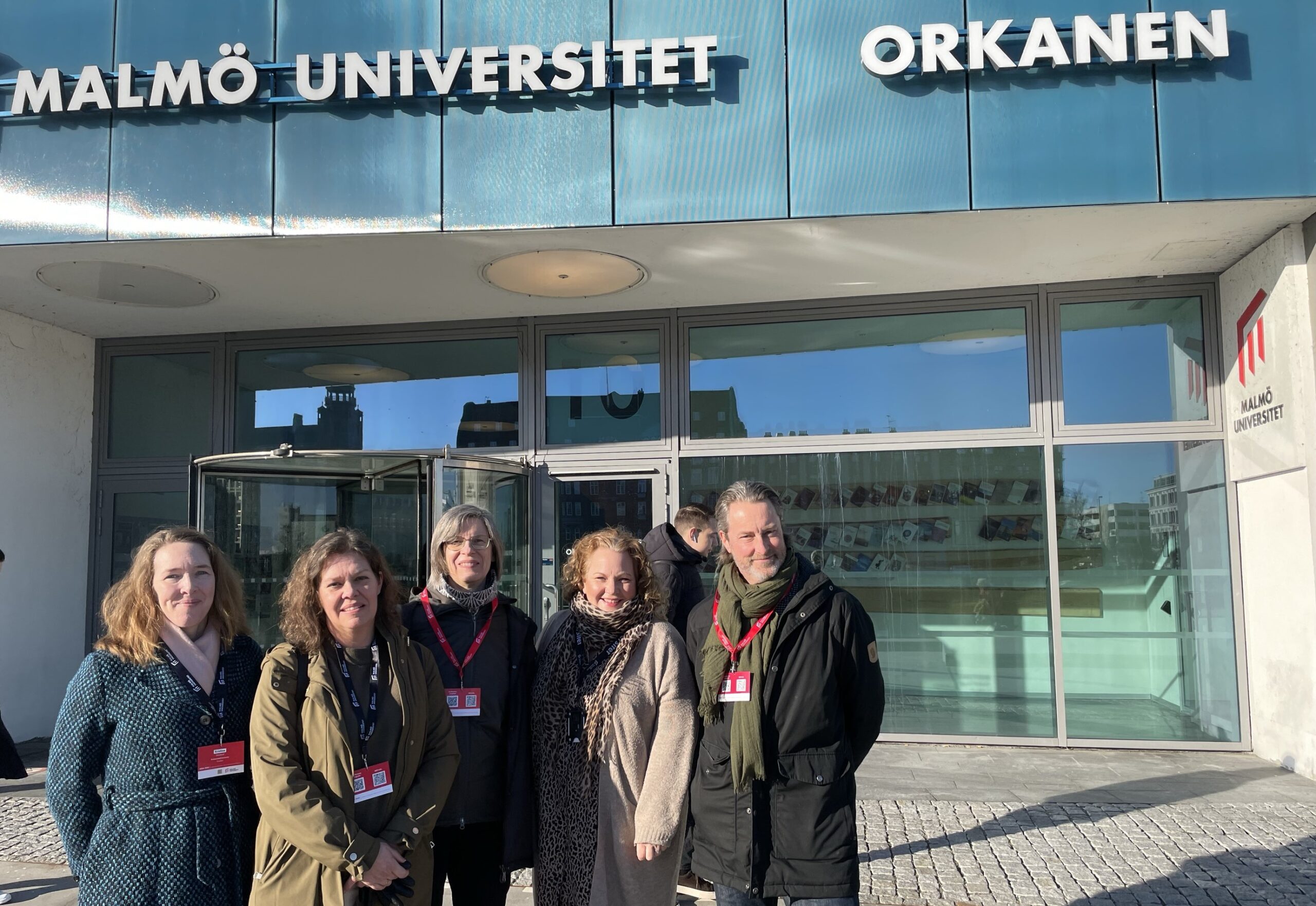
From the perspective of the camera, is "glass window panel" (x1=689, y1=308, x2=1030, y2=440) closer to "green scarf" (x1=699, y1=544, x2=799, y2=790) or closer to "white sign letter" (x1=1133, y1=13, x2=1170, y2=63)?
"white sign letter" (x1=1133, y1=13, x2=1170, y2=63)

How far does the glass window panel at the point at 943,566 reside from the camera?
7480 millimetres

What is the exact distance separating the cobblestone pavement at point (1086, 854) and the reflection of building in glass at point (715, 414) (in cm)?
324

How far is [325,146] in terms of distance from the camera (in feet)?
20.4

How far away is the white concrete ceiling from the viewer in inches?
242

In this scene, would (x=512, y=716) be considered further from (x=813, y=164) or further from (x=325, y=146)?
(x=325, y=146)

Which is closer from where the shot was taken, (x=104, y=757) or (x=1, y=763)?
(x=104, y=757)

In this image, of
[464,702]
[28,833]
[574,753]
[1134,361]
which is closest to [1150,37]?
[1134,361]

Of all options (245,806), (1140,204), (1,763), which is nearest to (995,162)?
(1140,204)

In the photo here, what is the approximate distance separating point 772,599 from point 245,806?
1.61 meters

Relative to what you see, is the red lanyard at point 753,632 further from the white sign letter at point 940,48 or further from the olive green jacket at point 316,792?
the white sign letter at point 940,48

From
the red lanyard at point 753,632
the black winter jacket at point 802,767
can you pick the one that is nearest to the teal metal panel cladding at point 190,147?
the red lanyard at point 753,632

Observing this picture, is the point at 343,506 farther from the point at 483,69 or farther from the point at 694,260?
the point at 483,69

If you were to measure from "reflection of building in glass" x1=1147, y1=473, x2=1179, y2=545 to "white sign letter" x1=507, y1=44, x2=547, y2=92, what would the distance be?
217 inches

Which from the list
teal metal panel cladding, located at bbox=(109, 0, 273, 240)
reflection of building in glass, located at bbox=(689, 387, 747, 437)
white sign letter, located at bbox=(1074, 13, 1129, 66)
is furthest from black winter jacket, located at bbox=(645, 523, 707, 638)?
white sign letter, located at bbox=(1074, 13, 1129, 66)
